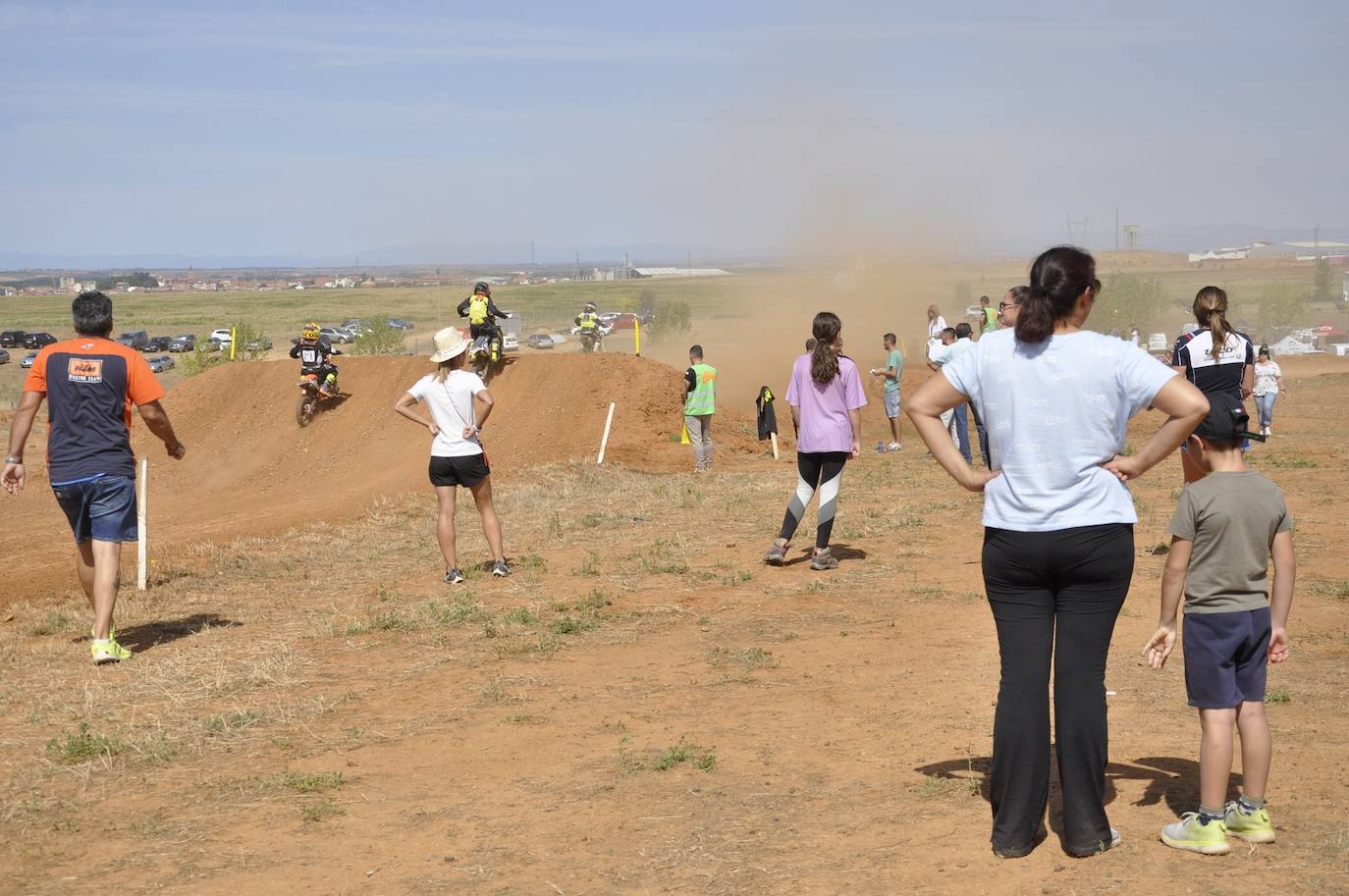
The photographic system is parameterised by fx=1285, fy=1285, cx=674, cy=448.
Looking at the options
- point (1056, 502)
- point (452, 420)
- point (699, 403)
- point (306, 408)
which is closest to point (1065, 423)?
point (1056, 502)

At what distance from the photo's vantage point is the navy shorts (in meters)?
4.43

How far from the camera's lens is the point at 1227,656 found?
4.42m

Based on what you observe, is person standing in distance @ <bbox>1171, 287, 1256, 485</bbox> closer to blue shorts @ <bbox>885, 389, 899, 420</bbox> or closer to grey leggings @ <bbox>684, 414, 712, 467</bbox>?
grey leggings @ <bbox>684, 414, 712, 467</bbox>

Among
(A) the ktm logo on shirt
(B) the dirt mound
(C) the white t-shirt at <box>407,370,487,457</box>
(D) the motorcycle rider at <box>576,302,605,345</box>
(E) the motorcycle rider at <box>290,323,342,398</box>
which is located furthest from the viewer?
(D) the motorcycle rider at <box>576,302,605,345</box>

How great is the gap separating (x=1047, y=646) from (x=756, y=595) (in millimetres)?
4900

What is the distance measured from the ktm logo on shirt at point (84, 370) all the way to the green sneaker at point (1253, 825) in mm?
6375

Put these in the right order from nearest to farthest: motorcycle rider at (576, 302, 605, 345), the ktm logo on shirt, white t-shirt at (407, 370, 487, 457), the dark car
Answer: the ktm logo on shirt → white t-shirt at (407, 370, 487, 457) → motorcycle rider at (576, 302, 605, 345) → the dark car

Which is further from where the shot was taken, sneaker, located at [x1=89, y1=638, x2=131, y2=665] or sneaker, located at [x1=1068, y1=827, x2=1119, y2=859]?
sneaker, located at [x1=89, y1=638, x2=131, y2=665]

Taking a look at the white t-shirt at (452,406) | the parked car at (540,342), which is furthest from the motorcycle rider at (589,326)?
the parked car at (540,342)

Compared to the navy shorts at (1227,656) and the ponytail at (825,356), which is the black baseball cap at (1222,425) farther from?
the ponytail at (825,356)

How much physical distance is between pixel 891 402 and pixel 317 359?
423 inches

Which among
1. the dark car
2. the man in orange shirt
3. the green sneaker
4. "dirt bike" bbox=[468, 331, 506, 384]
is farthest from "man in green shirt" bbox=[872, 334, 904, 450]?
the dark car

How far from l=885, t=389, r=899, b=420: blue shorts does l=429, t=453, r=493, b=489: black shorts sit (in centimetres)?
1117

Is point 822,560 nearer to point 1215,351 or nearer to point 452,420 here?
point 452,420
